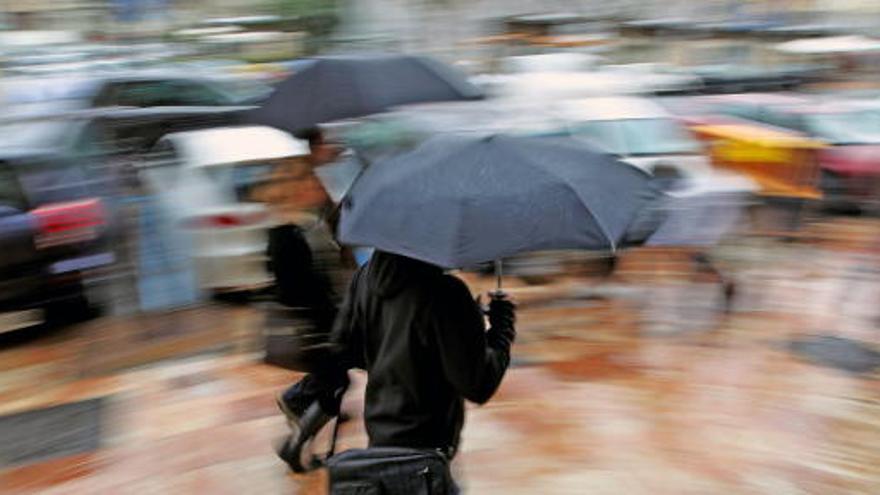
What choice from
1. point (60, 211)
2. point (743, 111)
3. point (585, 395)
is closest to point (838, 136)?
point (743, 111)

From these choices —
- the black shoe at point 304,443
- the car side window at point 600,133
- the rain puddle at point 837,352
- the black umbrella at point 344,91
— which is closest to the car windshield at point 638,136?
the car side window at point 600,133

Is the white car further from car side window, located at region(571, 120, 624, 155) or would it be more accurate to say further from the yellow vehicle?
the yellow vehicle

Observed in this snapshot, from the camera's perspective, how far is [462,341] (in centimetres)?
246

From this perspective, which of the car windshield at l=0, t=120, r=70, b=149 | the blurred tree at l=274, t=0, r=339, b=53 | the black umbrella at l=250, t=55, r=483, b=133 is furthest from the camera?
the blurred tree at l=274, t=0, r=339, b=53

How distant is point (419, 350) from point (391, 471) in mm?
412

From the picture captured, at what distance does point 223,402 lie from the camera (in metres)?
5.14

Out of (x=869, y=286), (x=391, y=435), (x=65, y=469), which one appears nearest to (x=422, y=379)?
(x=391, y=435)

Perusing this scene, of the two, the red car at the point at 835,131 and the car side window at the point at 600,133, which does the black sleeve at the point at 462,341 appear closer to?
the car side window at the point at 600,133

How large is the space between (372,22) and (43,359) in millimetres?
6917

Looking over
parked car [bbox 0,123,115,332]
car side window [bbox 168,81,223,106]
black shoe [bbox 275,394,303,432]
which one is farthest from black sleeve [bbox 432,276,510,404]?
car side window [bbox 168,81,223,106]

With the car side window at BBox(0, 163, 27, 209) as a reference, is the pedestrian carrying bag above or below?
below

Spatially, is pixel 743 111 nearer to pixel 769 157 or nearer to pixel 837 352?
pixel 769 157

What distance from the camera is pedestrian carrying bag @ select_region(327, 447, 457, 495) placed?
2.64m

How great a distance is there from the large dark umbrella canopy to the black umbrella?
2030 mm
